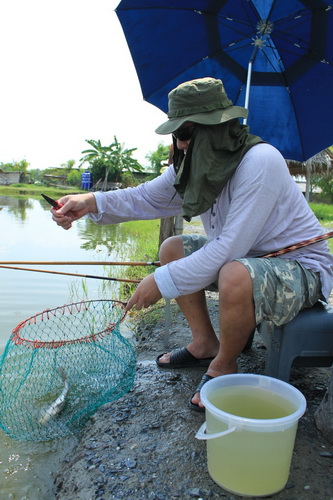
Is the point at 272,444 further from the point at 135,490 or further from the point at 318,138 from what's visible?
the point at 318,138

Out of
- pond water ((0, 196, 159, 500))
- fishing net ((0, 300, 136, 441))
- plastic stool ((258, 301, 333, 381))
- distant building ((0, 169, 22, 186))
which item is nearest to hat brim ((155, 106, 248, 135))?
plastic stool ((258, 301, 333, 381))

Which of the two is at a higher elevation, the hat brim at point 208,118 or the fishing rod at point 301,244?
the hat brim at point 208,118

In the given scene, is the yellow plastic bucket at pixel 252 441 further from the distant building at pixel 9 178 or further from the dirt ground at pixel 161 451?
the distant building at pixel 9 178

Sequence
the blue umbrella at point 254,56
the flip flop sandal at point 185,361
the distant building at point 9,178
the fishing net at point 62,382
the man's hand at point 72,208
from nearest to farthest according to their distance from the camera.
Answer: the fishing net at point 62,382
the man's hand at point 72,208
the flip flop sandal at point 185,361
the blue umbrella at point 254,56
the distant building at point 9,178

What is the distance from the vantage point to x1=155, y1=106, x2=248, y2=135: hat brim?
5.45 ft

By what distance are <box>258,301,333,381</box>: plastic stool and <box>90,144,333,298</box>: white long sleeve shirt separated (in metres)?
0.11

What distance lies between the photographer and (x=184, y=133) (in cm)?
175

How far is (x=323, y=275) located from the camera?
1721 mm

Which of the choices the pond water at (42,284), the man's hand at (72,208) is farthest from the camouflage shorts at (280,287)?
the pond water at (42,284)

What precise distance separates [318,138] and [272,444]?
2508mm

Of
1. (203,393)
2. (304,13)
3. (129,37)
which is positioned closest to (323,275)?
(203,393)

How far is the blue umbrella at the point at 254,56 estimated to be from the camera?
9.49 ft

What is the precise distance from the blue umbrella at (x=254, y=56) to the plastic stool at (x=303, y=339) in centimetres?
180

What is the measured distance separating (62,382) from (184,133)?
4.88 ft
